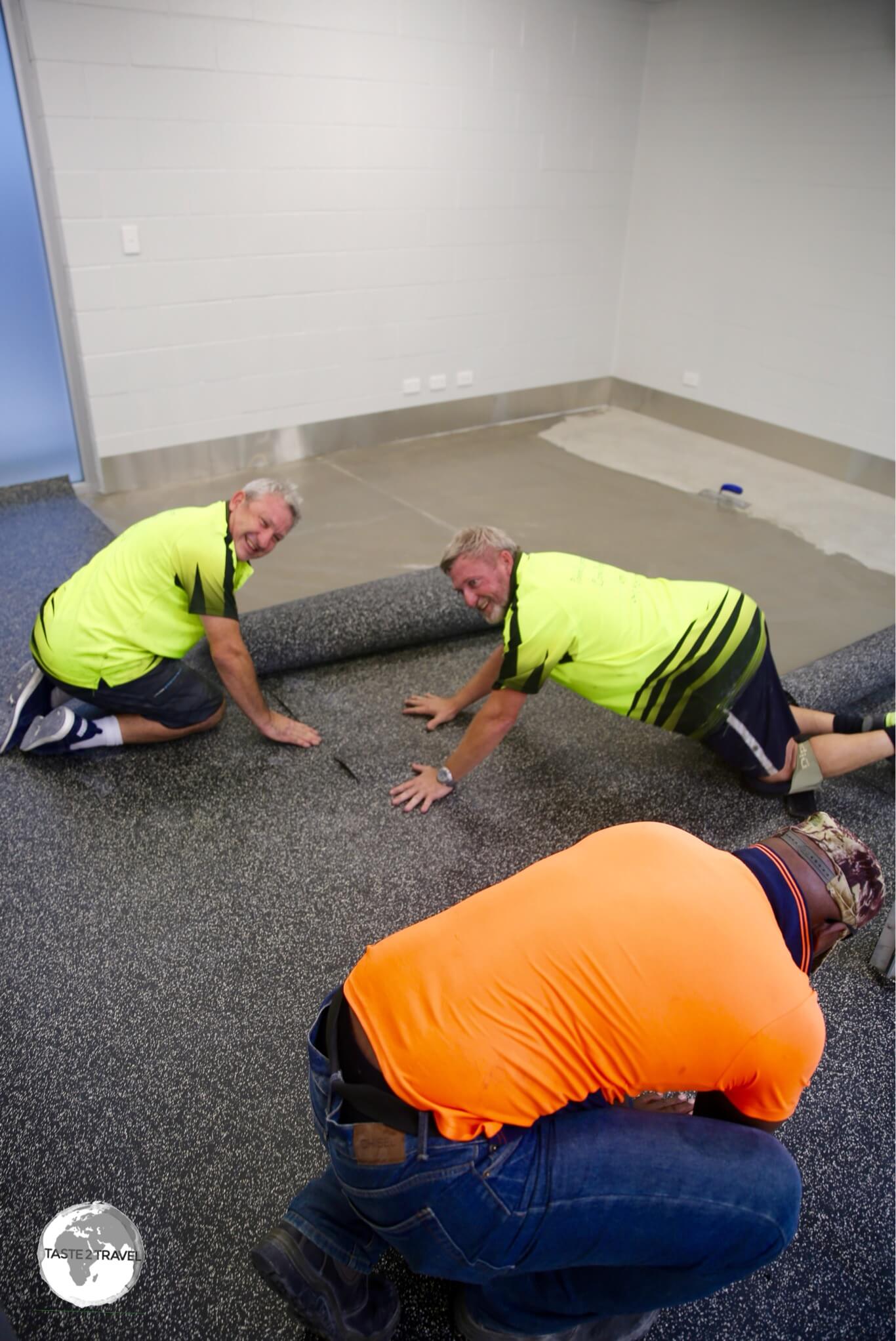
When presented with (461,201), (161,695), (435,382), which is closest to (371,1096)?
(161,695)

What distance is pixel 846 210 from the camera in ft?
13.7

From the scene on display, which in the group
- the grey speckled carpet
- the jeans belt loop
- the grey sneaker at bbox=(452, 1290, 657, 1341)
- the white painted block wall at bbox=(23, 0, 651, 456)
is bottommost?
the grey speckled carpet

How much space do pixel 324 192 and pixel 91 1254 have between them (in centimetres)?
409

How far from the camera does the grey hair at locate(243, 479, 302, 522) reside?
2.12m

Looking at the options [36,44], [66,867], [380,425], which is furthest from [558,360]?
[66,867]

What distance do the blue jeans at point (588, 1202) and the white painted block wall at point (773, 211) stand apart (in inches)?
162

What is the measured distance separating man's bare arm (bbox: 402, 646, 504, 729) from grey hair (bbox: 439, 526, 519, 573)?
409 millimetres

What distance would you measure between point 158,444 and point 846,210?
11.1 feet

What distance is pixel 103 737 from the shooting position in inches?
91.7

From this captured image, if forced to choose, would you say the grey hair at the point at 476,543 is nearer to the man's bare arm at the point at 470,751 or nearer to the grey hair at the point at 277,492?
the man's bare arm at the point at 470,751

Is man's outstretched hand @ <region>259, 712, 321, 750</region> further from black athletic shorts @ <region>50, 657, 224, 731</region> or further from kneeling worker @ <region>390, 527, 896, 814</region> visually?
kneeling worker @ <region>390, 527, 896, 814</region>

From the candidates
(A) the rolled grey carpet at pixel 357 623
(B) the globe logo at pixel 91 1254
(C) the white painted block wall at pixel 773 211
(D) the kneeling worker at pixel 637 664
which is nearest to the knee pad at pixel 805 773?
(D) the kneeling worker at pixel 637 664

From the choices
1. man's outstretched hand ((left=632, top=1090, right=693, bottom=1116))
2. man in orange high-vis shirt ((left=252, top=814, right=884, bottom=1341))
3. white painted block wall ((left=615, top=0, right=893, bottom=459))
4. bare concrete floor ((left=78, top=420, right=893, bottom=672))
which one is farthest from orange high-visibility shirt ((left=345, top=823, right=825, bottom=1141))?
white painted block wall ((left=615, top=0, right=893, bottom=459))

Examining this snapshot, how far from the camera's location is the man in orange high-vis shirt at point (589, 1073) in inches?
39.1
